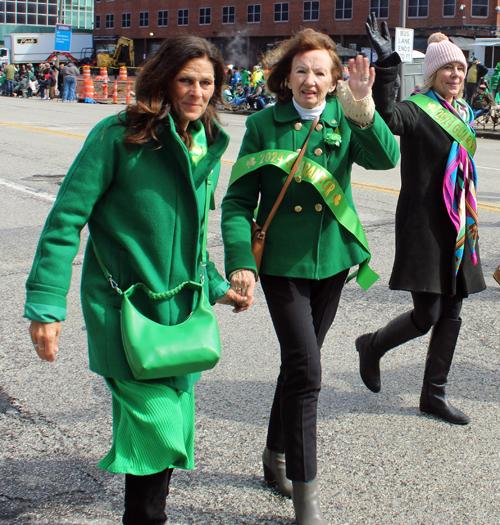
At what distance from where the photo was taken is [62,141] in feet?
52.0

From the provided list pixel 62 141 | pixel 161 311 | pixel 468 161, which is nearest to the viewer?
pixel 161 311

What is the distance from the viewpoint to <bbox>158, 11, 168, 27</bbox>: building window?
71125 mm

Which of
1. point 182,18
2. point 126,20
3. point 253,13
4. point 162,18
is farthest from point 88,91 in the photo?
point 126,20

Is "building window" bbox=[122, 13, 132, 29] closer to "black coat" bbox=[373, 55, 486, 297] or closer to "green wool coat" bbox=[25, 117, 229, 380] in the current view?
"black coat" bbox=[373, 55, 486, 297]

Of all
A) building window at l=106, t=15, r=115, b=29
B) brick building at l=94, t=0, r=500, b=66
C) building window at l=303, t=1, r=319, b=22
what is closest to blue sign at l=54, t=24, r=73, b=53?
brick building at l=94, t=0, r=500, b=66

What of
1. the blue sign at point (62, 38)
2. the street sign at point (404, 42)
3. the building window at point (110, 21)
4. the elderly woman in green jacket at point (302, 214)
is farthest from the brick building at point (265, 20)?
the elderly woman in green jacket at point (302, 214)

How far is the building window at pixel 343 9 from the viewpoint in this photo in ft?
188

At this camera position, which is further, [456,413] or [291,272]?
[456,413]

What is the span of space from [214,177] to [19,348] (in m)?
2.57

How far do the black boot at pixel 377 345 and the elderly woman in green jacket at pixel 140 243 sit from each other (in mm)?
1704

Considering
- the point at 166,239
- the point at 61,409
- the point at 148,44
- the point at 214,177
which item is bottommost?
the point at 61,409

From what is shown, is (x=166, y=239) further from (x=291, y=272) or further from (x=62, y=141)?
(x=62, y=141)

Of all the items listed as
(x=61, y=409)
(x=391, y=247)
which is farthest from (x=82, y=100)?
(x=61, y=409)

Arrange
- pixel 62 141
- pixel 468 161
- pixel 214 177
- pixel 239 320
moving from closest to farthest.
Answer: pixel 214 177
pixel 468 161
pixel 239 320
pixel 62 141
